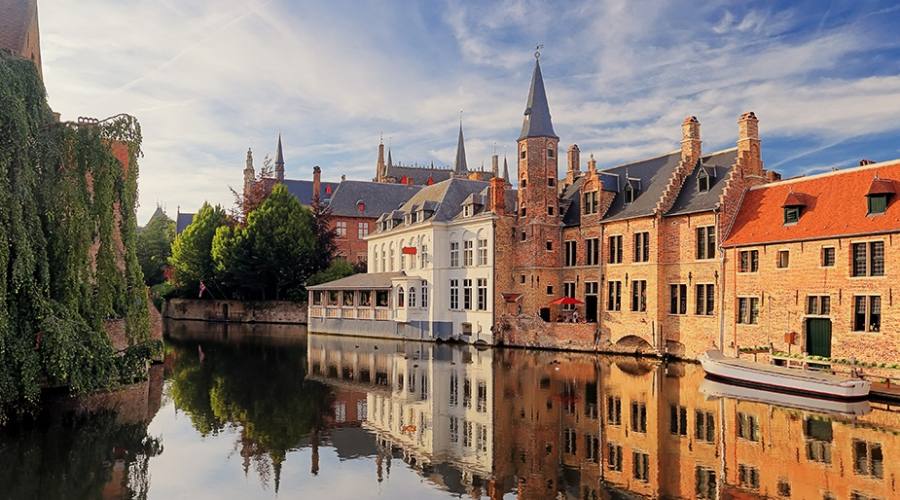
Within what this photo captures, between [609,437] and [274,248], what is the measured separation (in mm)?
47625

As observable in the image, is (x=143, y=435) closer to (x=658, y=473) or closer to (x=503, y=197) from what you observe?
(x=658, y=473)

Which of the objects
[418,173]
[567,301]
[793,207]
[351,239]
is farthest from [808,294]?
[418,173]

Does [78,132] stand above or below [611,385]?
above

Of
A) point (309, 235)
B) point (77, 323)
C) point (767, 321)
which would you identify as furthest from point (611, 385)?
point (309, 235)

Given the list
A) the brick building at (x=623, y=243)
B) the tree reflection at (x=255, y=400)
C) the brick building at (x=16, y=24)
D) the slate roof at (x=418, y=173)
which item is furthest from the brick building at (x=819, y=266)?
the slate roof at (x=418, y=173)

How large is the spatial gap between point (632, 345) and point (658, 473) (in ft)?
75.8

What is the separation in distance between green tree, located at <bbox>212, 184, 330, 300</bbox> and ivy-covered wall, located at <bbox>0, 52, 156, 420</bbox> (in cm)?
4197

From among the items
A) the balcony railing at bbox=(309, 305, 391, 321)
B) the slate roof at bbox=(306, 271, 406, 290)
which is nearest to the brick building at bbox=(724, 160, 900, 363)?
the slate roof at bbox=(306, 271, 406, 290)

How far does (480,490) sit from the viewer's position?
42.4 feet

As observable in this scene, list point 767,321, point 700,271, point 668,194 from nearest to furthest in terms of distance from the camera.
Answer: point 767,321
point 700,271
point 668,194

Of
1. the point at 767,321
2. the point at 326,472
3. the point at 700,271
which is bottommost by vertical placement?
the point at 326,472

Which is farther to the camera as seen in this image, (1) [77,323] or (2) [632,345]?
(2) [632,345]

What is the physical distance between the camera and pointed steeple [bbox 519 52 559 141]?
137ft

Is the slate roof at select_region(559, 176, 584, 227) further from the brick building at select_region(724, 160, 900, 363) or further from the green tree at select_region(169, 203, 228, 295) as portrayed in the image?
the green tree at select_region(169, 203, 228, 295)
